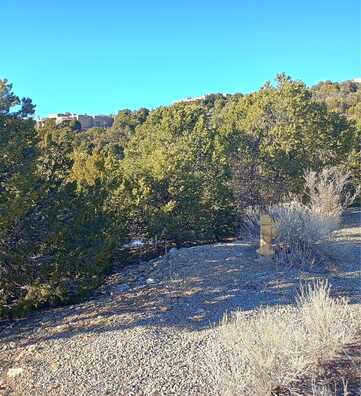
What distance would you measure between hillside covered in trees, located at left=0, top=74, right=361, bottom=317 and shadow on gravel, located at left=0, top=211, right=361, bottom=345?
1.64 feet

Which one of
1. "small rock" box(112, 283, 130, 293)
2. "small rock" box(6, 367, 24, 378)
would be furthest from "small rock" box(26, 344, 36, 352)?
"small rock" box(112, 283, 130, 293)

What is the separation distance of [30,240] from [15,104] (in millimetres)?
2310

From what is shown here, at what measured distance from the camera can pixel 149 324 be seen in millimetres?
6812

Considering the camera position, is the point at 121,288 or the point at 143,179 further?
the point at 143,179

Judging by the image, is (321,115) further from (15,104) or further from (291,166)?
(15,104)

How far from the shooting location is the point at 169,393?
15.4 ft

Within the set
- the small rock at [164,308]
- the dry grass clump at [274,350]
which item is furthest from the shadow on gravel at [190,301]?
the dry grass clump at [274,350]

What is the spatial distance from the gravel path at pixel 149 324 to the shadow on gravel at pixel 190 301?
0.06ft

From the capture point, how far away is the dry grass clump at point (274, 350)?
4.21m

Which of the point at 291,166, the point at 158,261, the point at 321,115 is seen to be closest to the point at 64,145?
the point at 158,261

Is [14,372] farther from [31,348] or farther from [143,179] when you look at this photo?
[143,179]

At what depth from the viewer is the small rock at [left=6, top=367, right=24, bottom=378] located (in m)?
5.82

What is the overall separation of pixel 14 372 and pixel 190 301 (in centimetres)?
298

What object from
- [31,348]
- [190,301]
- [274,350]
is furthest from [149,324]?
[274,350]
